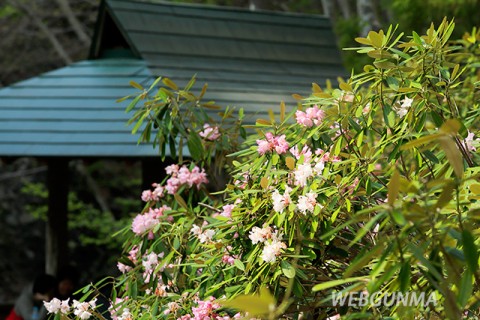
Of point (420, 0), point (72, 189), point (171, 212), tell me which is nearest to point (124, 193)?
point (72, 189)

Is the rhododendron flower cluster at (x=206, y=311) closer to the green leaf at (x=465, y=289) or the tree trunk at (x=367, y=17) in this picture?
the green leaf at (x=465, y=289)

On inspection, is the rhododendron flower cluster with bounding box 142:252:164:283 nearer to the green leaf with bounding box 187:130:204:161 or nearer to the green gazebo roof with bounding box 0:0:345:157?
the green leaf with bounding box 187:130:204:161

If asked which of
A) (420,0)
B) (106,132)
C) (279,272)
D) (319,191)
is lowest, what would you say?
(279,272)

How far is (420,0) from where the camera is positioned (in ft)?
32.8

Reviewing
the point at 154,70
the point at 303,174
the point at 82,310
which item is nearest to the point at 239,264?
the point at 303,174

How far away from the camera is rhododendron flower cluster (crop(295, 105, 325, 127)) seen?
324 cm

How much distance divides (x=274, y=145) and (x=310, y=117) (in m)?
0.19

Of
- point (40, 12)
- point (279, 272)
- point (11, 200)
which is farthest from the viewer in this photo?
point (40, 12)

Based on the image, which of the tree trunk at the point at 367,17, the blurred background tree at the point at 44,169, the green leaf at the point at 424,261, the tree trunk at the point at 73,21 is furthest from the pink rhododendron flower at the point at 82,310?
the tree trunk at the point at 73,21

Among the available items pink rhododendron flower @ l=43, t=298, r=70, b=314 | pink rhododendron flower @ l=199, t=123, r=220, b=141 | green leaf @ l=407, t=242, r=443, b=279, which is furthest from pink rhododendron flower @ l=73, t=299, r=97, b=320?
green leaf @ l=407, t=242, r=443, b=279

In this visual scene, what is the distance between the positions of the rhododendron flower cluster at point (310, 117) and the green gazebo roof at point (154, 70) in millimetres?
4134

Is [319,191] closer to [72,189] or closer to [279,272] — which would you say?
[279,272]

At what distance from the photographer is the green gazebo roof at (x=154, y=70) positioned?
789 cm

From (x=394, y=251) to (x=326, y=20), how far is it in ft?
29.2
